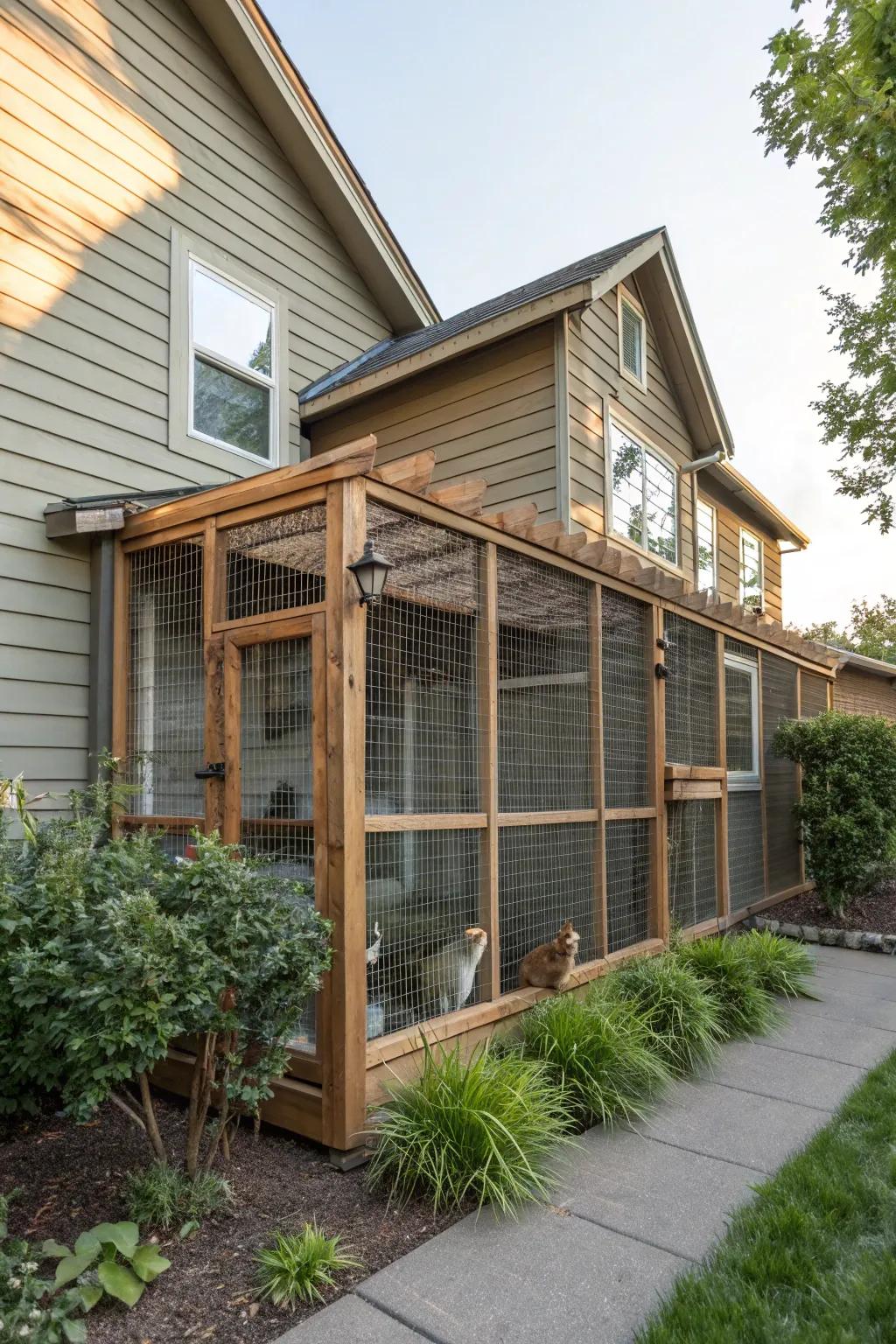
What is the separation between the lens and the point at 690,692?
6512 millimetres

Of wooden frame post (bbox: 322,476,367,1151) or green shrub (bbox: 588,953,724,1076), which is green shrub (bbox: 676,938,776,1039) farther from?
wooden frame post (bbox: 322,476,367,1151)

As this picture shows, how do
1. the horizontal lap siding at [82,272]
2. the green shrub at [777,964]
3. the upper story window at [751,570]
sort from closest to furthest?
the horizontal lap siding at [82,272], the green shrub at [777,964], the upper story window at [751,570]

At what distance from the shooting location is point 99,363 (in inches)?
195

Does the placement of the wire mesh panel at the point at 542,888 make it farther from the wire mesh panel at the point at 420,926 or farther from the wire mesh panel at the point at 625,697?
the wire mesh panel at the point at 625,697

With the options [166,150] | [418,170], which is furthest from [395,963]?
[418,170]

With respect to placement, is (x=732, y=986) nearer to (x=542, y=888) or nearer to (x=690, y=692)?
(x=542, y=888)

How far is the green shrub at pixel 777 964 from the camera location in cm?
534

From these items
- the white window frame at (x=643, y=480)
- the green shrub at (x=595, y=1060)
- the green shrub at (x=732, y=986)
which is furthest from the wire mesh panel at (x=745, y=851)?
the green shrub at (x=595, y=1060)

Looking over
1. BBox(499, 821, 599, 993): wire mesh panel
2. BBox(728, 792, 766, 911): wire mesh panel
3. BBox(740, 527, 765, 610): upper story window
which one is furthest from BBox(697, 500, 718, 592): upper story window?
BBox(499, 821, 599, 993): wire mesh panel

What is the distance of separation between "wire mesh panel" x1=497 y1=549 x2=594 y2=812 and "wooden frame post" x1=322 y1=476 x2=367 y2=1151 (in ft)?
4.61

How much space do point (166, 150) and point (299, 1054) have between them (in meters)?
5.52

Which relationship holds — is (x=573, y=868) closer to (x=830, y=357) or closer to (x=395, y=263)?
(x=395, y=263)

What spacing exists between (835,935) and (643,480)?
164 inches

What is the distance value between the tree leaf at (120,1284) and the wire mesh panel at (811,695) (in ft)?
25.8
